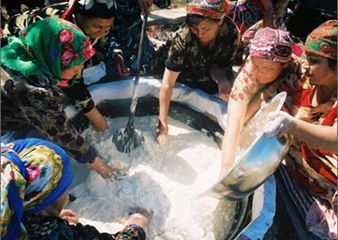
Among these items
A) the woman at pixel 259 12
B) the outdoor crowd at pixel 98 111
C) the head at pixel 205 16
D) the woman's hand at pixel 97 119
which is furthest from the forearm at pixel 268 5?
the woman's hand at pixel 97 119

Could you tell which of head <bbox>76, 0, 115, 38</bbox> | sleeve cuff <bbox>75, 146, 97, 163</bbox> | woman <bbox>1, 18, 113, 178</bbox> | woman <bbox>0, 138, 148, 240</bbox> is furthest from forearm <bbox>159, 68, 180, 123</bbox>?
woman <bbox>0, 138, 148, 240</bbox>

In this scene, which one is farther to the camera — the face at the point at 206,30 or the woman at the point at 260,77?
the face at the point at 206,30

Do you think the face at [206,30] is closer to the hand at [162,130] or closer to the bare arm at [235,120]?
the bare arm at [235,120]

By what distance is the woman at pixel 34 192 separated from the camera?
1.42 m

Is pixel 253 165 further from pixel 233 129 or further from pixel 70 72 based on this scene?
pixel 70 72

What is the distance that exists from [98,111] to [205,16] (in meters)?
1.11

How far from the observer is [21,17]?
2482mm

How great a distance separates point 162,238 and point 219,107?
1.11 metres

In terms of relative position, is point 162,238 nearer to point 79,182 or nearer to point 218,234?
point 218,234

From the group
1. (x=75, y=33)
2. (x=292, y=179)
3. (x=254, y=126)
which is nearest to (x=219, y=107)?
(x=254, y=126)

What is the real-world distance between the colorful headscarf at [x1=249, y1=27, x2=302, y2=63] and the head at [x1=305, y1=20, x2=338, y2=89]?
14 centimetres

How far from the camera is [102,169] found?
8.55 ft

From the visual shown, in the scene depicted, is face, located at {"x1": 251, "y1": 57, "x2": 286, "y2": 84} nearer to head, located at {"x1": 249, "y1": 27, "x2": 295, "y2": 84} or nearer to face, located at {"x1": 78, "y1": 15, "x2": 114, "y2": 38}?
head, located at {"x1": 249, "y1": 27, "x2": 295, "y2": 84}

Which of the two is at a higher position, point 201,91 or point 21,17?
point 21,17
